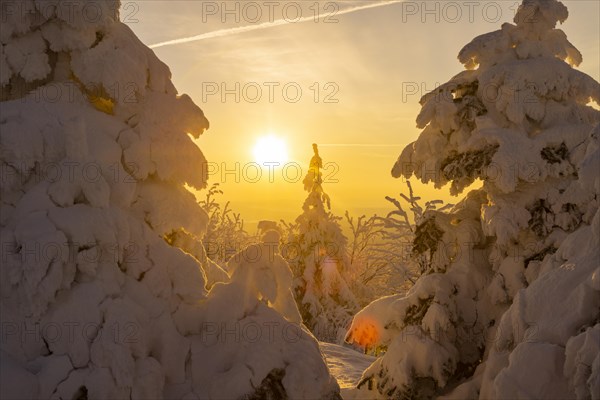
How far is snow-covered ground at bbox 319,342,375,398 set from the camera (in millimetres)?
14836

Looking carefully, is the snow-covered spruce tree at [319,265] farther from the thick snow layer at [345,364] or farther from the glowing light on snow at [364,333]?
the glowing light on snow at [364,333]

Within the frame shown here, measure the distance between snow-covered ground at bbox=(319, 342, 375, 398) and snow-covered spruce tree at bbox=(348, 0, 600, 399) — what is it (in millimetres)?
3468

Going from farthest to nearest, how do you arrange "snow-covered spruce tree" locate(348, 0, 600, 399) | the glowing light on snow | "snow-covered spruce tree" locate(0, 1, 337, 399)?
the glowing light on snow < "snow-covered spruce tree" locate(348, 0, 600, 399) < "snow-covered spruce tree" locate(0, 1, 337, 399)

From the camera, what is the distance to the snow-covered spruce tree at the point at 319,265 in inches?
1024

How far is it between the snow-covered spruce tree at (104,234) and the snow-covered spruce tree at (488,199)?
3.05 metres

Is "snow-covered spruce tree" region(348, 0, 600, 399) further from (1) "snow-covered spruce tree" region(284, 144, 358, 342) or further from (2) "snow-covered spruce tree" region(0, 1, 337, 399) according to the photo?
(1) "snow-covered spruce tree" region(284, 144, 358, 342)

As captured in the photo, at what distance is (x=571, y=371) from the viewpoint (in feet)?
21.5

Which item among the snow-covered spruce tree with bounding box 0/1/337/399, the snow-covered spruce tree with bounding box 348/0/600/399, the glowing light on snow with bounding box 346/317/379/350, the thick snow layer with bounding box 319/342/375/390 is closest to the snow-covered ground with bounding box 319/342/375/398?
the thick snow layer with bounding box 319/342/375/390

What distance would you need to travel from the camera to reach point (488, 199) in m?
11.2

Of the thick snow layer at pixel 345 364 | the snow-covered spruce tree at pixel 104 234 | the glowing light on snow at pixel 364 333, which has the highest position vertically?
the snow-covered spruce tree at pixel 104 234

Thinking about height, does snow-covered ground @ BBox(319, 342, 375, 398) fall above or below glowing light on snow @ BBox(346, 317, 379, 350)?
below

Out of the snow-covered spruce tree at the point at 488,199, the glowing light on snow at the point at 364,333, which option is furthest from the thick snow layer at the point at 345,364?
the snow-covered spruce tree at the point at 488,199

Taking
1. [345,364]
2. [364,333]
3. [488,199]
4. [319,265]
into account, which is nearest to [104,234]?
[364,333]

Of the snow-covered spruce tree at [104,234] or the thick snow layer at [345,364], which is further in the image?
the thick snow layer at [345,364]
